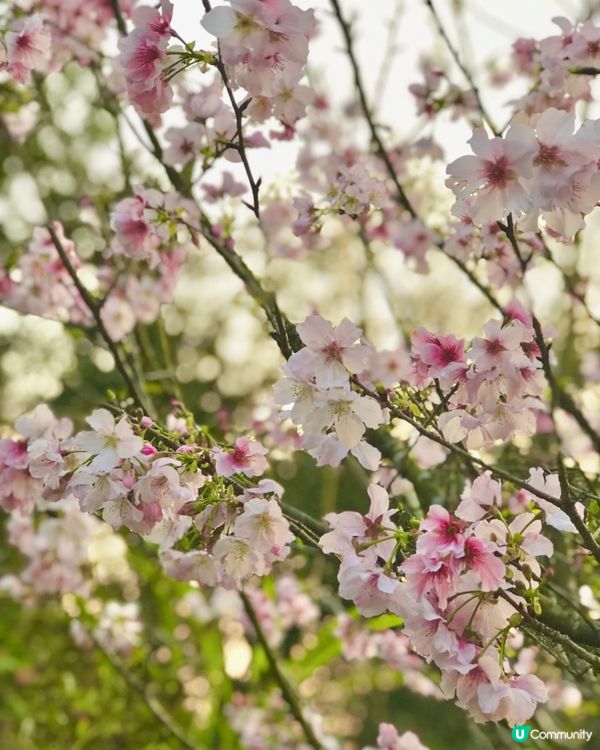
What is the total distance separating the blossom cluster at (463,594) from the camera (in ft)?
3.51

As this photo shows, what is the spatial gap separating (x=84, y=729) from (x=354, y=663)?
2799 millimetres

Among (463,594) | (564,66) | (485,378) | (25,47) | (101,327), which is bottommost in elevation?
(463,594)

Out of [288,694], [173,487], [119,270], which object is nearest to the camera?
[173,487]

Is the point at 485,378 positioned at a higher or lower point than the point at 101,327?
lower

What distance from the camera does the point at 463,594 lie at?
1.10 meters

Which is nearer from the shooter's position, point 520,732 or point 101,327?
point 520,732

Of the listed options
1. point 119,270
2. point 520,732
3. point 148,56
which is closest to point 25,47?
point 148,56

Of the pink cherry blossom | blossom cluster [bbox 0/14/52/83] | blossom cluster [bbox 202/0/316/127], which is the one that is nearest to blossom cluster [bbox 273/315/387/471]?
the pink cherry blossom

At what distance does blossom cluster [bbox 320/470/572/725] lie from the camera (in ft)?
3.51

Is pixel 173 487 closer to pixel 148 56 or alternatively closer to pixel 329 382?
pixel 329 382

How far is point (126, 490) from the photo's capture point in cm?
126

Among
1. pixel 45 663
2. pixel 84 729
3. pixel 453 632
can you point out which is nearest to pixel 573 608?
pixel 453 632

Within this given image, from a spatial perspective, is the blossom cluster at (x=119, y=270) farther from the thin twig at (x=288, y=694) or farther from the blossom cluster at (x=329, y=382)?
the thin twig at (x=288, y=694)

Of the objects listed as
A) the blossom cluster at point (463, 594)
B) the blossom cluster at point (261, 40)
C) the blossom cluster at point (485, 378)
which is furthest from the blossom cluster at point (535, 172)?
the blossom cluster at point (463, 594)
